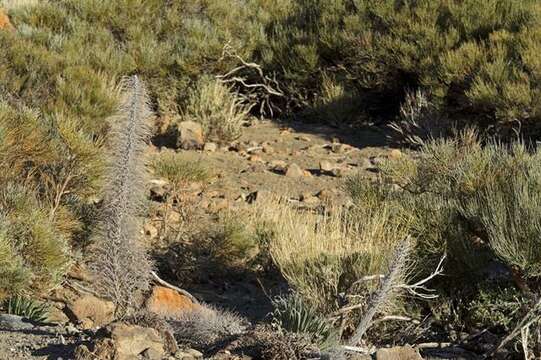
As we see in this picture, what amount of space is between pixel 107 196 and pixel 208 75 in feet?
30.1

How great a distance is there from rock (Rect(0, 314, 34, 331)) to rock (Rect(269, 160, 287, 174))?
621cm

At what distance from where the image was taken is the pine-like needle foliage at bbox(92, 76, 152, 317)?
6.27 metres

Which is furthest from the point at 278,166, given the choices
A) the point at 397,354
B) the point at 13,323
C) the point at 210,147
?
the point at 397,354

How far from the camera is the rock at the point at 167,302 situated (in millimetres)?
7098

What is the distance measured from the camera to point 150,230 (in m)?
10.1

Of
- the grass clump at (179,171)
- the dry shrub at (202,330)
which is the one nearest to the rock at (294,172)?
the grass clump at (179,171)

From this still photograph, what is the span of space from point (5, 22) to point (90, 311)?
9108 mm

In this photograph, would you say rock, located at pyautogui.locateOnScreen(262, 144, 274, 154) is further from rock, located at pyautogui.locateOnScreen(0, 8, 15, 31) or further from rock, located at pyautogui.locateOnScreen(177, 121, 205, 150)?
rock, located at pyautogui.locateOnScreen(0, 8, 15, 31)

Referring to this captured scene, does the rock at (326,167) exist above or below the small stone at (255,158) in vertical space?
above

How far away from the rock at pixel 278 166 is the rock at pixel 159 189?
1868 mm

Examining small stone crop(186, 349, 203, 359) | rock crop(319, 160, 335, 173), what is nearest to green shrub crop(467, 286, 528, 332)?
small stone crop(186, 349, 203, 359)

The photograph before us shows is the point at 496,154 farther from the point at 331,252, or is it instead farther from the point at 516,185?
the point at 331,252

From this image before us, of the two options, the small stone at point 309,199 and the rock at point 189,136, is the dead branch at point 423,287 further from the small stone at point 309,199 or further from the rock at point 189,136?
the rock at point 189,136

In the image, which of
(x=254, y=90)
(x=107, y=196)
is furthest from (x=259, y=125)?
(x=107, y=196)
